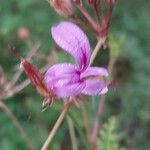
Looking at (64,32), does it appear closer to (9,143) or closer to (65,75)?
(65,75)

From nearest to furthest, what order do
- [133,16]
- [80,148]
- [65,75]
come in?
[65,75], [80,148], [133,16]

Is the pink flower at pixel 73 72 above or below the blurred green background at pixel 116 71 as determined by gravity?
above

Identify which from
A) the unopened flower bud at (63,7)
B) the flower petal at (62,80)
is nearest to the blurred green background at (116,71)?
the unopened flower bud at (63,7)

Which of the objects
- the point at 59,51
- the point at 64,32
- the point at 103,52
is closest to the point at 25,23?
the point at 103,52

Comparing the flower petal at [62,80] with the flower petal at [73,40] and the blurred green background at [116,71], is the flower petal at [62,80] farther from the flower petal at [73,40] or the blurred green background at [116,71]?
the blurred green background at [116,71]

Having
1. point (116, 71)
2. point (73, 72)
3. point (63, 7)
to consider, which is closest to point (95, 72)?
point (73, 72)

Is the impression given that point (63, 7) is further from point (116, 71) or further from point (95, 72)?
point (116, 71)

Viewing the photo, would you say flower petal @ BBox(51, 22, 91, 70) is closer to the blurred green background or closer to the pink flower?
the pink flower
